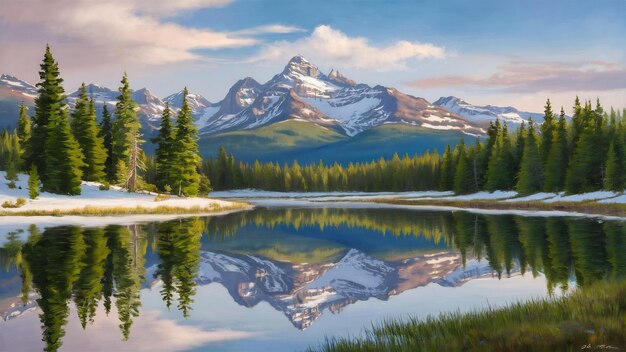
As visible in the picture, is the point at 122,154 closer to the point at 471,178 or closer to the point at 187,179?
the point at 187,179

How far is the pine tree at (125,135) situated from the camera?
7162 centimetres

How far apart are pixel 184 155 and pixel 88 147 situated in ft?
39.3

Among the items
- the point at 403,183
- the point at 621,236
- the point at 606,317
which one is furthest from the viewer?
the point at 403,183

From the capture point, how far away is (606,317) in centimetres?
820

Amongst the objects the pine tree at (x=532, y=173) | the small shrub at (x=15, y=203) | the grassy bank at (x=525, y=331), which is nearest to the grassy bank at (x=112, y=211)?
→ the small shrub at (x=15, y=203)

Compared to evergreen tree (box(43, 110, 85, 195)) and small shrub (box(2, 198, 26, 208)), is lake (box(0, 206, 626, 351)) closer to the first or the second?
small shrub (box(2, 198, 26, 208))

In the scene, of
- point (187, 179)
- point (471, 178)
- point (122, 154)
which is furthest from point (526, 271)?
point (471, 178)

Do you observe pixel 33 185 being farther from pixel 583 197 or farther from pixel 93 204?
pixel 583 197

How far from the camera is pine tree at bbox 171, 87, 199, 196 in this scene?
73.8m

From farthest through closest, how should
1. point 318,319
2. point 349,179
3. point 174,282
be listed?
point 349,179, point 174,282, point 318,319

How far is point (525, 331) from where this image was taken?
7.49 m

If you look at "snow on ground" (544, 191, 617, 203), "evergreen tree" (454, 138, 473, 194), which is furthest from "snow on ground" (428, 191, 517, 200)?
"snow on ground" (544, 191, 617, 203)

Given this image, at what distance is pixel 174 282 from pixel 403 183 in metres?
155
